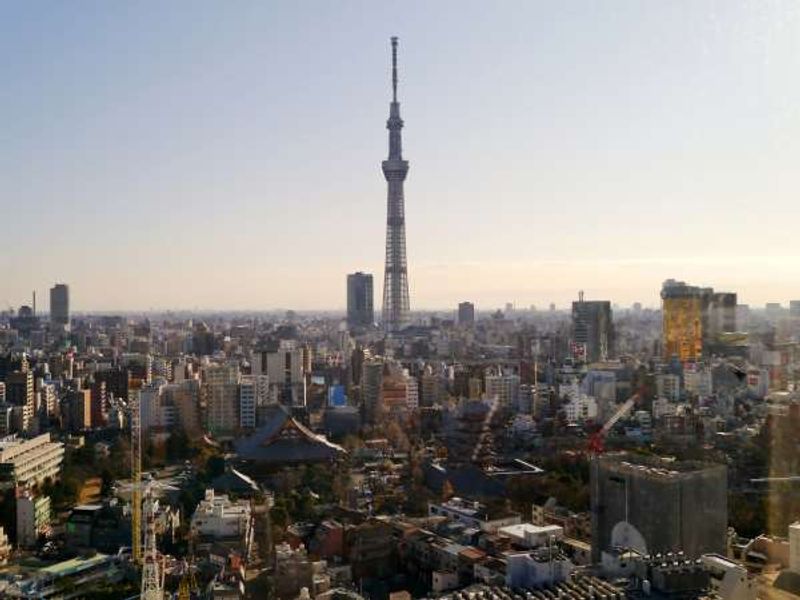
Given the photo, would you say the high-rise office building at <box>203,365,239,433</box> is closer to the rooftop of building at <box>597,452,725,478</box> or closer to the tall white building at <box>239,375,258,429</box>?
the tall white building at <box>239,375,258,429</box>

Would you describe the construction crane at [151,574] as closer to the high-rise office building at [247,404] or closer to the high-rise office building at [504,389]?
the high-rise office building at [247,404]

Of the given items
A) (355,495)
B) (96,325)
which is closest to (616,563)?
(355,495)

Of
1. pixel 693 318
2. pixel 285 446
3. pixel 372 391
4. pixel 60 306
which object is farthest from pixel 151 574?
pixel 60 306

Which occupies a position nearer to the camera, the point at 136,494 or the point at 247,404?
the point at 136,494

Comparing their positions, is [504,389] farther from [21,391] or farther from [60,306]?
[60,306]

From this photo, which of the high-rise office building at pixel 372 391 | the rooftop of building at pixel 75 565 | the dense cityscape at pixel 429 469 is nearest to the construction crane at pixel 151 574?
the dense cityscape at pixel 429 469

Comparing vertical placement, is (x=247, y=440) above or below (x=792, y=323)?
below

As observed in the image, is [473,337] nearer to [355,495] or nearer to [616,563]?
[355,495]
